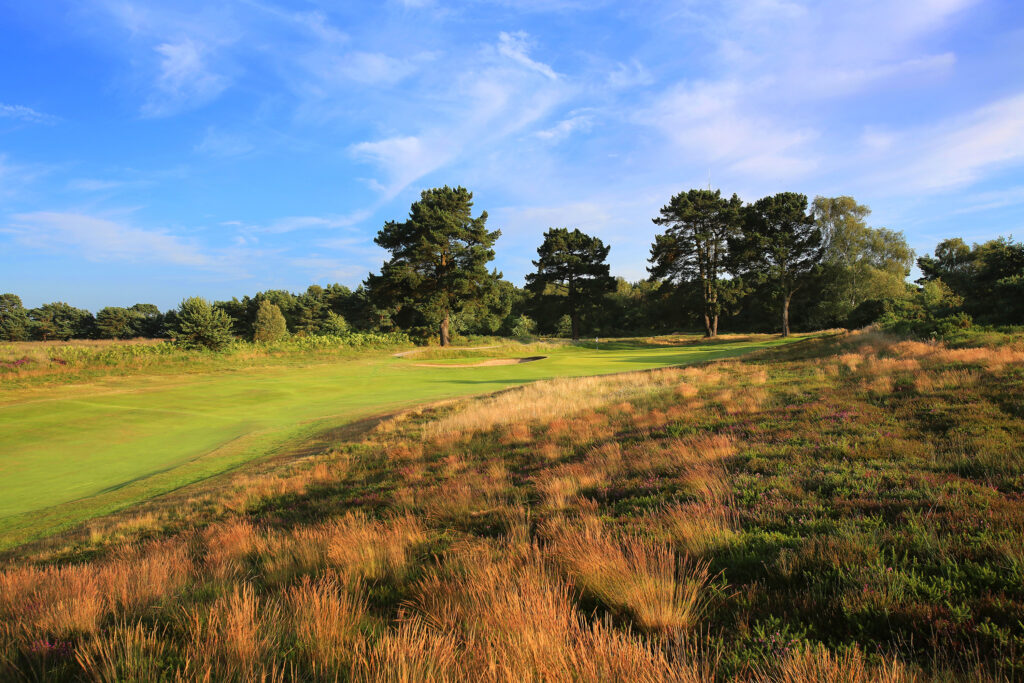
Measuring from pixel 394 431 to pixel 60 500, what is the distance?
20.4ft

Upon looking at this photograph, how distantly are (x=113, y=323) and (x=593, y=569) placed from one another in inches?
3682

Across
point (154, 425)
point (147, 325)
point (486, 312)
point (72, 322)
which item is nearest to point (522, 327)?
point (486, 312)

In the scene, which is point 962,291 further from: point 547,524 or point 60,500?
point 60,500

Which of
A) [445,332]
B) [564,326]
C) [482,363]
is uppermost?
[564,326]

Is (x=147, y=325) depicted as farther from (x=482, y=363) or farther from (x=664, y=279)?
(x=664, y=279)

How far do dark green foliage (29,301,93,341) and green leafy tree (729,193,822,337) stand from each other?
9836 cm

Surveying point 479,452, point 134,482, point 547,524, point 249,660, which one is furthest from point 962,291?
point 134,482

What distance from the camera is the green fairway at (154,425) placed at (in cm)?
795

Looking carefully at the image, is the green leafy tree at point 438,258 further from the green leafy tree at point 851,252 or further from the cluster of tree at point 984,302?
the green leafy tree at point 851,252

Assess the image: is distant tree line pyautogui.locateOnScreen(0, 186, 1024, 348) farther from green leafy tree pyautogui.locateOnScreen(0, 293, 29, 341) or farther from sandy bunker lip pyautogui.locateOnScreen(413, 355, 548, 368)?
sandy bunker lip pyautogui.locateOnScreen(413, 355, 548, 368)

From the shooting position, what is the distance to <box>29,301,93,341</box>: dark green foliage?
6581 centimetres

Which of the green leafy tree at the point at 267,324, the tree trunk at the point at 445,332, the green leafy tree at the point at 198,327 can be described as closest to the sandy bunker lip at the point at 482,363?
the tree trunk at the point at 445,332

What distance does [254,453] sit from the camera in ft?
34.3

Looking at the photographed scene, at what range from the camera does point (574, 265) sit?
Answer: 170ft
